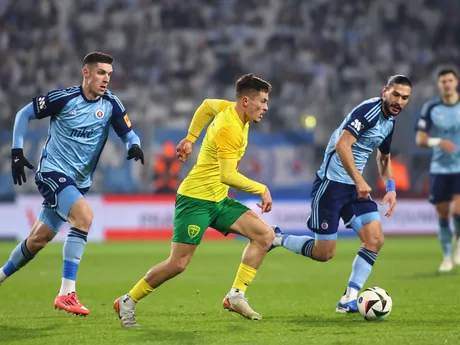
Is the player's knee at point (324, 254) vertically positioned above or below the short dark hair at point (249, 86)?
below

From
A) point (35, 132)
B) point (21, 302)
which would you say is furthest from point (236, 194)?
point (21, 302)

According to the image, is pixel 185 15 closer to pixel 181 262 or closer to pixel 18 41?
pixel 18 41

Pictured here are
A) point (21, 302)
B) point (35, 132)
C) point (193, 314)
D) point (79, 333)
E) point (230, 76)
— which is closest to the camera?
point (79, 333)

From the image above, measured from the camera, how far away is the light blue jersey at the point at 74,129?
8070 millimetres

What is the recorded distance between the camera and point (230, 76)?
2278 cm

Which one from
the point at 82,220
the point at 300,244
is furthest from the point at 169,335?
the point at 300,244

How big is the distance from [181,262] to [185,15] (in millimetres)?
18607

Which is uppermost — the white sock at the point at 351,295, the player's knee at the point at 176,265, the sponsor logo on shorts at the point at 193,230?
the sponsor logo on shorts at the point at 193,230

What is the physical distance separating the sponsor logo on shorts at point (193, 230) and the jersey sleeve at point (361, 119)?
66.1 inches

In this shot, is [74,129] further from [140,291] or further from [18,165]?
[140,291]

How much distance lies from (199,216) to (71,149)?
6.06 feet

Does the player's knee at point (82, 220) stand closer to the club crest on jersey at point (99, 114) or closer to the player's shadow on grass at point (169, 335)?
the club crest on jersey at point (99, 114)

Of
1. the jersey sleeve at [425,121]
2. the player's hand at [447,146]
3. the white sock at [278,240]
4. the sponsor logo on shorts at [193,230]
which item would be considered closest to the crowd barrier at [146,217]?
the jersey sleeve at [425,121]

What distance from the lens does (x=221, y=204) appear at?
23.5 feet
